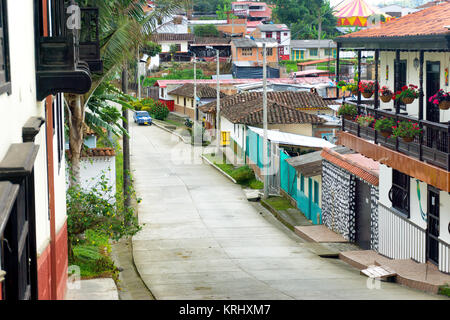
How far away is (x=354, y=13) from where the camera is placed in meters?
Answer: 120

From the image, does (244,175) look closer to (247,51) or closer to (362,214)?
(362,214)

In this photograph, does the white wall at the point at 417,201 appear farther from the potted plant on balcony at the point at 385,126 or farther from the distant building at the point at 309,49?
the distant building at the point at 309,49

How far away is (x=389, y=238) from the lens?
758 inches

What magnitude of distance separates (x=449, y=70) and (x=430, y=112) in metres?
1.39

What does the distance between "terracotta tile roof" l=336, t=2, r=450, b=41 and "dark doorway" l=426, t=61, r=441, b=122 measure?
3.27 ft

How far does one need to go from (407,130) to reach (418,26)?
2.44 meters

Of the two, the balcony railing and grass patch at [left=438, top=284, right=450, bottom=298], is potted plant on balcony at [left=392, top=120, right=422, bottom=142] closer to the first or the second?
the balcony railing

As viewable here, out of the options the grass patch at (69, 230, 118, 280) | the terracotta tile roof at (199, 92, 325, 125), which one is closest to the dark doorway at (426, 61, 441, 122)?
the grass patch at (69, 230, 118, 280)

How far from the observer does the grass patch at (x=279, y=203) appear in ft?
95.3

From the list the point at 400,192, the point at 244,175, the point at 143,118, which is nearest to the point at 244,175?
the point at 244,175

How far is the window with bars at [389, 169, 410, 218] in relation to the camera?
18.5m

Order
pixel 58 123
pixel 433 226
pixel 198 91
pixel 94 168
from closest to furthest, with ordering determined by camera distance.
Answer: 1. pixel 58 123
2. pixel 433 226
3. pixel 94 168
4. pixel 198 91

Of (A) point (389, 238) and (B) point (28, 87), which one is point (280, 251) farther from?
(B) point (28, 87)

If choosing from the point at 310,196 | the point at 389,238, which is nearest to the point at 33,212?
the point at 389,238
